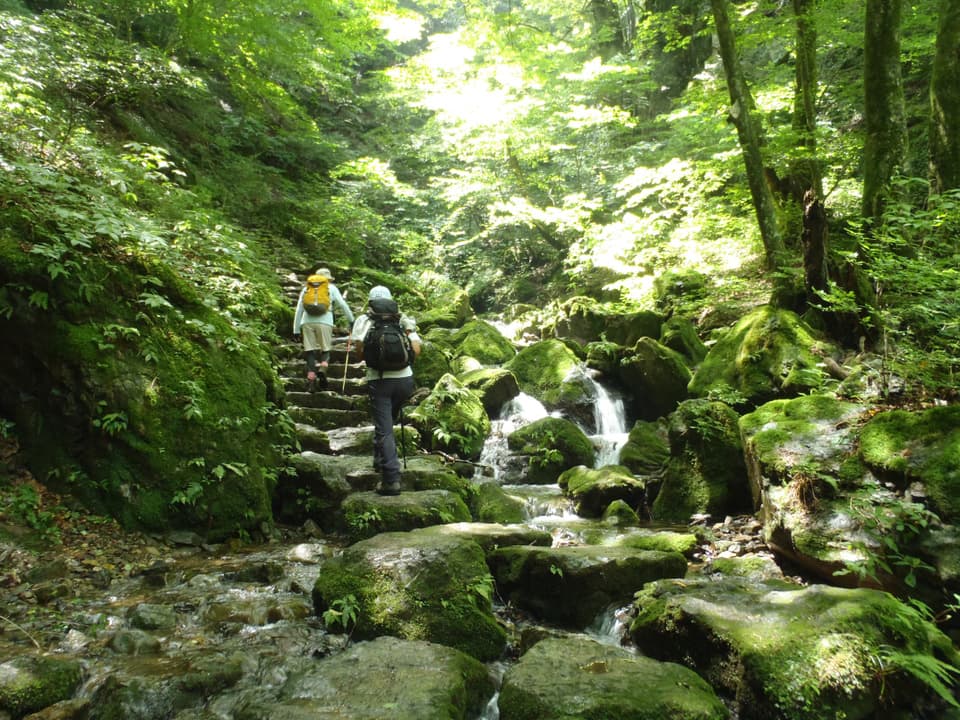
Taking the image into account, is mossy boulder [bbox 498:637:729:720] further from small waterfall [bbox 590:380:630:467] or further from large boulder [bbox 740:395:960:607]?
small waterfall [bbox 590:380:630:467]

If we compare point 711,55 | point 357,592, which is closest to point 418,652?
point 357,592

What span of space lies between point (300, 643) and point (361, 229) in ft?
42.9

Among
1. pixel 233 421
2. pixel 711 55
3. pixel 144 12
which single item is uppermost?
pixel 711 55

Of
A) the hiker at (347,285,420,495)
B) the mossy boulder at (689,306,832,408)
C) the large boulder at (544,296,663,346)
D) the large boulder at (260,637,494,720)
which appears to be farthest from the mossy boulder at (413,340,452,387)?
the large boulder at (260,637,494,720)

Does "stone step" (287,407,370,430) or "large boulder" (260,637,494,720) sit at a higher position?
"stone step" (287,407,370,430)

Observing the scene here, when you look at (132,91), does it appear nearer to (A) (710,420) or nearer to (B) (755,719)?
(A) (710,420)

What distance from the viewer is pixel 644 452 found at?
8.27 metres

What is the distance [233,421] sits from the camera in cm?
523

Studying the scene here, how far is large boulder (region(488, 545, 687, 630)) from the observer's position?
422 cm

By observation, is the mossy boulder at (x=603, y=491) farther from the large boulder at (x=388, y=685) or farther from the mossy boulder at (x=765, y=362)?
the large boulder at (x=388, y=685)

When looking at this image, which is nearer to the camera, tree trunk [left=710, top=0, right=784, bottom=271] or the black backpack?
the black backpack

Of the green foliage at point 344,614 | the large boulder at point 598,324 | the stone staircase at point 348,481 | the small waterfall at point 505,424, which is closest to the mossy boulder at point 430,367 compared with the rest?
the small waterfall at point 505,424

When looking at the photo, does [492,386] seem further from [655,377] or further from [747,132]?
[747,132]

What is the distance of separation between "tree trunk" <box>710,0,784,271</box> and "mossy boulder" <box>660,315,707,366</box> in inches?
98.4
